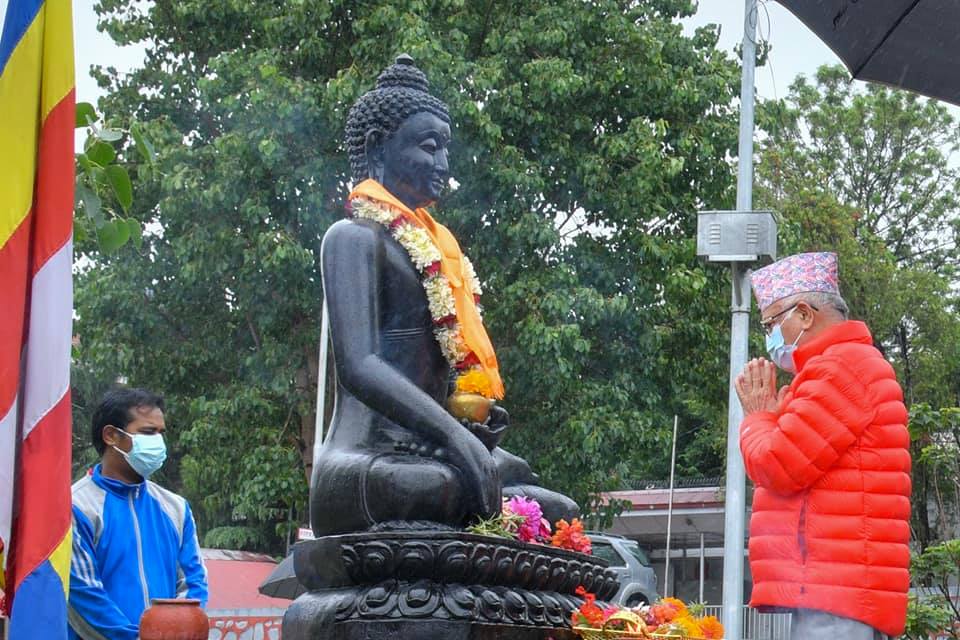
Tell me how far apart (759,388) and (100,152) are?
8.79ft

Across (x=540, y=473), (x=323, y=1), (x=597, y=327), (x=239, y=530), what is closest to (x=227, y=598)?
(x=239, y=530)

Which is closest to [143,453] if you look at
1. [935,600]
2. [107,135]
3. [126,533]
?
[126,533]

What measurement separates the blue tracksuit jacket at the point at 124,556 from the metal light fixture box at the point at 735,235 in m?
8.53

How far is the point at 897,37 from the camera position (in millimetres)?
5215

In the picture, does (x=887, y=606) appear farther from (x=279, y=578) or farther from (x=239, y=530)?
(x=239, y=530)

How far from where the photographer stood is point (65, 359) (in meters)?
3.81

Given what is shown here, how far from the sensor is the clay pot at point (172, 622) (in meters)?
4.57

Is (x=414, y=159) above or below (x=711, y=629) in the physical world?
above

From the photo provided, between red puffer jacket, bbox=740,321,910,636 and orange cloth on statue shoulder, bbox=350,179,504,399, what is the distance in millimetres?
1011

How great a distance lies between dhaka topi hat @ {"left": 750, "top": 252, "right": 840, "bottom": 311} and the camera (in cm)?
472

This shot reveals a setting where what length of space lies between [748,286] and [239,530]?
27.7 feet

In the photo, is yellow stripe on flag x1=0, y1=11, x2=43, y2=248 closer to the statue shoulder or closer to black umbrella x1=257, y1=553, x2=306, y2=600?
the statue shoulder

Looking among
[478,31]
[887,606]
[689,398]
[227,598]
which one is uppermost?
[478,31]

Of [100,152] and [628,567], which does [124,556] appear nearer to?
[100,152]
